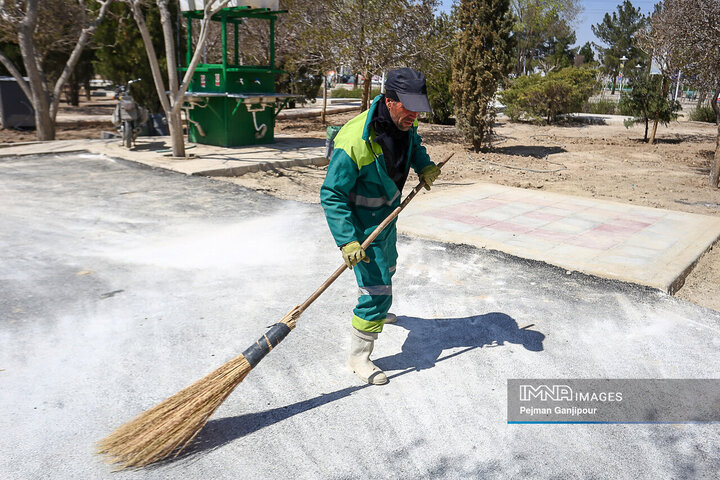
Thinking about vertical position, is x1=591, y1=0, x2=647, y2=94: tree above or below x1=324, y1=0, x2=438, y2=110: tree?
above

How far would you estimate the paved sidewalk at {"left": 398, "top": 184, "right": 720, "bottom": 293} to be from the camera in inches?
201

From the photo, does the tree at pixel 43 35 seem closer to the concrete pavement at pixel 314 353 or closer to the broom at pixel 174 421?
the concrete pavement at pixel 314 353

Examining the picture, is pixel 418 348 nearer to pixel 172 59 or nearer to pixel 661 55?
pixel 172 59

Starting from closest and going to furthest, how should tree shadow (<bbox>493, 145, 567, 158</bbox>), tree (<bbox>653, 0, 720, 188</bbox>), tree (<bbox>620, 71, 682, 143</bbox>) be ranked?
tree (<bbox>653, 0, 720, 188</bbox>) → tree shadow (<bbox>493, 145, 567, 158</bbox>) → tree (<bbox>620, 71, 682, 143</bbox>)

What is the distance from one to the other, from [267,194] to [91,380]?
5113 millimetres

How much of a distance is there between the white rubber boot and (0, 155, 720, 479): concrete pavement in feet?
0.21

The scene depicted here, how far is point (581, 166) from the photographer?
1198cm

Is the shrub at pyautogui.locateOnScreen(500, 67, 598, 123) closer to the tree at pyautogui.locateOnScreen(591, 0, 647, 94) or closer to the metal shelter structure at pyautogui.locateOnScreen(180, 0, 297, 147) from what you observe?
the metal shelter structure at pyautogui.locateOnScreen(180, 0, 297, 147)

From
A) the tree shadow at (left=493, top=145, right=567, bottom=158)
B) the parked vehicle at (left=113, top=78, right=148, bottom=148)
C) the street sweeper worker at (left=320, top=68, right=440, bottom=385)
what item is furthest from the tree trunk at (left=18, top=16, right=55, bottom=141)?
the street sweeper worker at (left=320, top=68, right=440, bottom=385)

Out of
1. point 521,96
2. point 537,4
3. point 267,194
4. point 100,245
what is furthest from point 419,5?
point 537,4

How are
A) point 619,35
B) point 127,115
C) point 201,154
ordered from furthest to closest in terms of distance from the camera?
point 619,35
point 127,115
point 201,154

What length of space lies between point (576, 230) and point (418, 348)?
136 inches

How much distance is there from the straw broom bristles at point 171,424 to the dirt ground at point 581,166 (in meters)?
3.88

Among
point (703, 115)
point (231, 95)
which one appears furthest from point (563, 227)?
point (703, 115)
